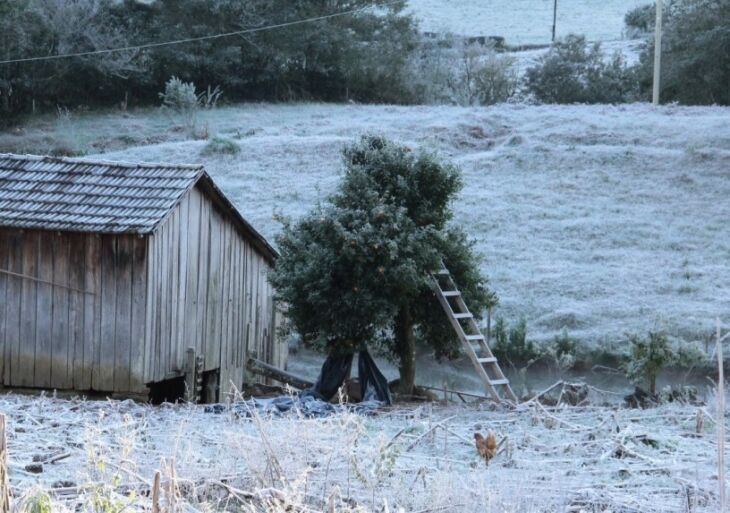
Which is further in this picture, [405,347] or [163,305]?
[405,347]

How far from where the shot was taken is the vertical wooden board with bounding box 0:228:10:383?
16203 mm

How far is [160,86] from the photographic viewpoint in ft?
129

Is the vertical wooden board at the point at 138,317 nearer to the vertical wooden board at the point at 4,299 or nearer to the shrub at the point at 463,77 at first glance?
the vertical wooden board at the point at 4,299

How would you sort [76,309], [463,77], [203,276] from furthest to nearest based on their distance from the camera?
1. [463,77]
2. [203,276]
3. [76,309]

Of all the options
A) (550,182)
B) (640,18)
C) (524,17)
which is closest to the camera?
(550,182)

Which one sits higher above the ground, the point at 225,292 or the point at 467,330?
the point at 225,292

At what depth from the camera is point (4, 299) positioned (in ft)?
53.4

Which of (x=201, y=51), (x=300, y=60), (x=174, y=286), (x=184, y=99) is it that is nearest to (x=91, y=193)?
(x=174, y=286)

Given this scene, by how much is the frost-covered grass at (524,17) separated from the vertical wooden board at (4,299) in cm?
3838

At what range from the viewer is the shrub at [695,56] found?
37.7 metres

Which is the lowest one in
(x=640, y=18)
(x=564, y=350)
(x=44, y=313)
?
(x=564, y=350)

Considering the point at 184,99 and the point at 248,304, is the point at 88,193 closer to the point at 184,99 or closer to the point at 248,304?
the point at 248,304

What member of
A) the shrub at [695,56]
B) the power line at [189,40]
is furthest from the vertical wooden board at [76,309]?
the shrub at [695,56]

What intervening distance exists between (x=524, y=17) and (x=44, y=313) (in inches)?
2099
